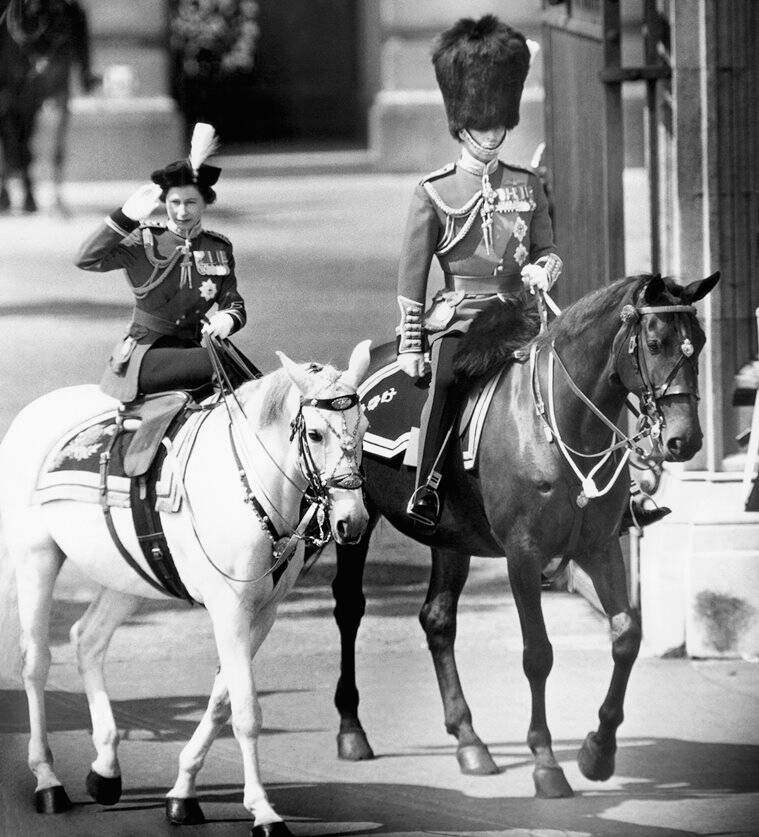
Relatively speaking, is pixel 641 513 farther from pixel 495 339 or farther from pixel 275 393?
pixel 275 393

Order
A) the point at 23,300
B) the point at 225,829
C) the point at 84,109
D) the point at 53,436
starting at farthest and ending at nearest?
the point at 84,109 → the point at 23,300 → the point at 53,436 → the point at 225,829

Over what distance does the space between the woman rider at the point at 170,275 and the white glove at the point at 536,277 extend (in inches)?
40.8

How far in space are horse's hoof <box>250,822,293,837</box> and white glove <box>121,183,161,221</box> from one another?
2.10 m

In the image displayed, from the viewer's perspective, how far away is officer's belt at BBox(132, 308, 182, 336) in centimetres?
715

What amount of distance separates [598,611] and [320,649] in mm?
1383

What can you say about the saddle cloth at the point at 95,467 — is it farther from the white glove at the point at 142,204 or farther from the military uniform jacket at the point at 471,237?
the military uniform jacket at the point at 471,237

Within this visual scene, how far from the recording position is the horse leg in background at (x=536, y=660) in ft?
23.1

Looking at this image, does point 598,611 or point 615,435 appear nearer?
point 615,435

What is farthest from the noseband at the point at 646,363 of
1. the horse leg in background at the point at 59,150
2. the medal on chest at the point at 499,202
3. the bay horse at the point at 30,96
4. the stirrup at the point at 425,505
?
the horse leg in background at the point at 59,150

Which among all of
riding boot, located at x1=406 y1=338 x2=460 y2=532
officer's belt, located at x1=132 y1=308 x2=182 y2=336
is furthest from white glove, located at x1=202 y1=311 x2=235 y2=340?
riding boot, located at x1=406 y1=338 x2=460 y2=532

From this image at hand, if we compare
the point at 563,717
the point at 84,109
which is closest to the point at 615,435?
the point at 563,717

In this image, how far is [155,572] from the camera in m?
6.90

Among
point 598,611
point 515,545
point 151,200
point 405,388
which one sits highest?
point 151,200

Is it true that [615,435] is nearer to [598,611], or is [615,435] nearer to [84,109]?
[598,611]
